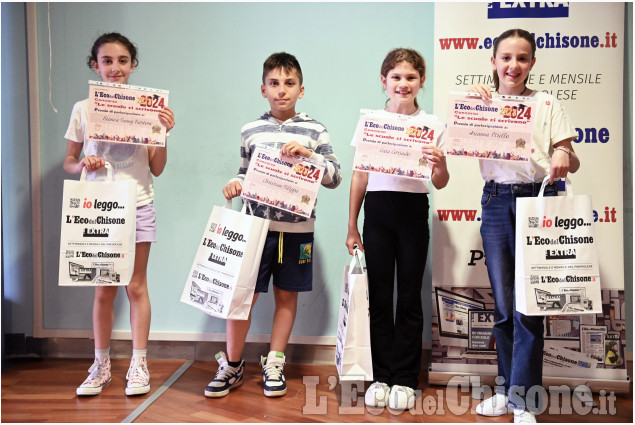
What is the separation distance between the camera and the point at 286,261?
244cm

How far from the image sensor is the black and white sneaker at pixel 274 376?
2406mm

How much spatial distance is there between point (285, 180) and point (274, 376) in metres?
0.88

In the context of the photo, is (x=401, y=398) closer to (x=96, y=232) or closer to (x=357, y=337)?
(x=357, y=337)

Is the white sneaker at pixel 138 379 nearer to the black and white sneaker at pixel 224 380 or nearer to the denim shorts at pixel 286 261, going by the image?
the black and white sneaker at pixel 224 380

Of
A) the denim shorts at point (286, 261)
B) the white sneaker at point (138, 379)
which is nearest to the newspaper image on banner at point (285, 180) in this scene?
the denim shorts at point (286, 261)

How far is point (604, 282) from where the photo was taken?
8.46 ft

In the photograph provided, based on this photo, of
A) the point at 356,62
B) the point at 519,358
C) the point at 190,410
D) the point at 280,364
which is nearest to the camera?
the point at 519,358

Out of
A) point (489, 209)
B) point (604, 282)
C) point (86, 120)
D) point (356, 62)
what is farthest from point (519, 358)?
point (86, 120)

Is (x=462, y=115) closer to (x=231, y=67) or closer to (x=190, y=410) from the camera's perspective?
(x=231, y=67)

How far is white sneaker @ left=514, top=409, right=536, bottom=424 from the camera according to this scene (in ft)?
6.89

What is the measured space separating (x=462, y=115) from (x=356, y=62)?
971mm

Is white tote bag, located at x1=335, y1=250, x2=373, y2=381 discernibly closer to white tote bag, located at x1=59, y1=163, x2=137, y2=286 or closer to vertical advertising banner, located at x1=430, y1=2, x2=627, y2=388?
vertical advertising banner, located at x1=430, y1=2, x2=627, y2=388

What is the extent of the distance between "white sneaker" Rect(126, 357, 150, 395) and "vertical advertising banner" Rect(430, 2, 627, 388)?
4.39ft

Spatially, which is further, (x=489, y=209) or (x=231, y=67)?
(x=231, y=67)
